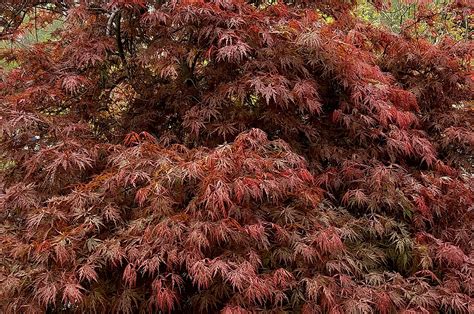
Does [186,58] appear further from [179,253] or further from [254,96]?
[179,253]

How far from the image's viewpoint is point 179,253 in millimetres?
2223

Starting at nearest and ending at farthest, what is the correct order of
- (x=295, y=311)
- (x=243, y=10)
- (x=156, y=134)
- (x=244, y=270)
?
(x=244, y=270), (x=295, y=311), (x=243, y=10), (x=156, y=134)

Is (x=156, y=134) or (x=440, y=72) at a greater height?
(x=440, y=72)

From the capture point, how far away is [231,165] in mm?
2357

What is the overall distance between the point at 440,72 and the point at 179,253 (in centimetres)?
237

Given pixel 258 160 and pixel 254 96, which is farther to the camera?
pixel 254 96

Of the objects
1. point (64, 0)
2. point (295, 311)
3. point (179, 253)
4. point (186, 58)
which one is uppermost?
point (64, 0)

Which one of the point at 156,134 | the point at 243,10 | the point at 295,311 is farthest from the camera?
the point at 156,134

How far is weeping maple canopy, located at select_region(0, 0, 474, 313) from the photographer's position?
7.53ft

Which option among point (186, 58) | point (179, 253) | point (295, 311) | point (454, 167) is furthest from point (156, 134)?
point (454, 167)

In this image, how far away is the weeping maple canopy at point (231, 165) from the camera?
2.29 m

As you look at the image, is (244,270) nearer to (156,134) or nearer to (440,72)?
(156,134)

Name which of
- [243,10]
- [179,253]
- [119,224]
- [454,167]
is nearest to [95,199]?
[119,224]

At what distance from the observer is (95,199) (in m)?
2.48
